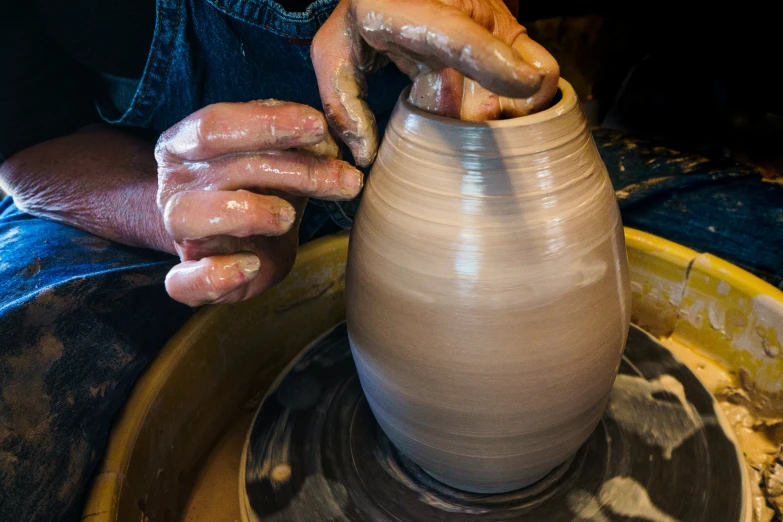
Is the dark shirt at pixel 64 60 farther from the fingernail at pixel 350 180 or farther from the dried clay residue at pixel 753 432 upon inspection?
the dried clay residue at pixel 753 432

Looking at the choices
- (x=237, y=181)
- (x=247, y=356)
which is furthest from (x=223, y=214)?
(x=247, y=356)

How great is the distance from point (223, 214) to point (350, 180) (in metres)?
0.17

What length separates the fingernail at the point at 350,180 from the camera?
0.75 metres

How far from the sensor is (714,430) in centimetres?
95

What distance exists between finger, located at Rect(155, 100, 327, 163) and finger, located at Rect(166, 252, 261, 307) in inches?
5.6

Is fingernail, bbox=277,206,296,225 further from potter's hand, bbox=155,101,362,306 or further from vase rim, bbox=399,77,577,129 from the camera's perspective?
vase rim, bbox=399,77,577,129

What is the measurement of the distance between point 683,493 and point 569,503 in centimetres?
17

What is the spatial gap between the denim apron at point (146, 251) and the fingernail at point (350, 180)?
44 centimetres

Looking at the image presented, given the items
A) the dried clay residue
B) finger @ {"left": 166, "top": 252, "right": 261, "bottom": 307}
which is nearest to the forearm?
finger @ {"left": 166, "top": 252, "right": 261, "bottom": 307}

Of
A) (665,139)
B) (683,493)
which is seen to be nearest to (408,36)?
(683,493)

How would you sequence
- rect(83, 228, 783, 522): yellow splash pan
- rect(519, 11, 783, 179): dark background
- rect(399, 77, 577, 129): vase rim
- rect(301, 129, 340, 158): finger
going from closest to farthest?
rect(399, 77, 577, 129): vase rim, rect(301, 129, 340, 158): finger, rect(83, 228, 783, 522): yellow splash pan, rect(519, 11, 783, 179): dark background

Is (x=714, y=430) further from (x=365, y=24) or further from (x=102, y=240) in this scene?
(x=102, y=240)

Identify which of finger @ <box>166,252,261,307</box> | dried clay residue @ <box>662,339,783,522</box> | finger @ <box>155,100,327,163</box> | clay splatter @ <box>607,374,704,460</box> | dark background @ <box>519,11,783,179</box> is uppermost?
finger @ <box>155,100,327,163</box>

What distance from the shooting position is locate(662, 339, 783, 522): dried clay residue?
0.98m
